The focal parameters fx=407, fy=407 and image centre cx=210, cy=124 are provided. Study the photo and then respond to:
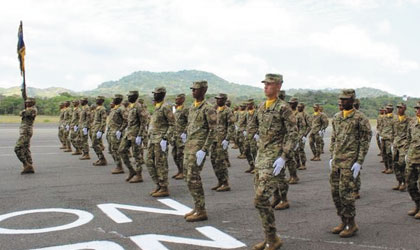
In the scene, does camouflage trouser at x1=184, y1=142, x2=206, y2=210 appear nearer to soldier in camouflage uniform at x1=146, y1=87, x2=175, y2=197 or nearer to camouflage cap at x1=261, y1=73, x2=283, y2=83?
soldier in camouflage uniform at x1=146, y1=87, x2=175, y2=197

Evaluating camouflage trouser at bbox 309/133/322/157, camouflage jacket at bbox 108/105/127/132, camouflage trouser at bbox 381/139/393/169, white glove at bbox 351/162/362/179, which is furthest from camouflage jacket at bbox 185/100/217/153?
camouflage trouser at bbox 309/133/322/157

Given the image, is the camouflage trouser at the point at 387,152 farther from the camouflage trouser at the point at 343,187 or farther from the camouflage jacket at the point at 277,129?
the camouflage jacket at the point at 277,129

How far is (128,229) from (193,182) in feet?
4.14

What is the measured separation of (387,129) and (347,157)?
6615 mm

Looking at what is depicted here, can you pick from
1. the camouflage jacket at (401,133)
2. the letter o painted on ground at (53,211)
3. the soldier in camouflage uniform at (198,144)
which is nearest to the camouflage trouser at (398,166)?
the camouflage jacket at (401,133)

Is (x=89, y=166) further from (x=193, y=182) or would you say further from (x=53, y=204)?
(x=193, y=182)

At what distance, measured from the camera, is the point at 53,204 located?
7566 mm

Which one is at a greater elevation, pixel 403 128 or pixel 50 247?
pixel 403 128

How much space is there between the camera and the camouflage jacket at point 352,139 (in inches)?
233

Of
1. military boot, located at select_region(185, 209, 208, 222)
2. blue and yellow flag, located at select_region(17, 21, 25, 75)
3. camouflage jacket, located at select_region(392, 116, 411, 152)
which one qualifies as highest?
blue and yellow flag, located at select_region(17, 21, 25, 75)

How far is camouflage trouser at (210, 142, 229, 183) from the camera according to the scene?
9.21 meters

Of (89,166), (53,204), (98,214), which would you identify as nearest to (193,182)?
(98,214)

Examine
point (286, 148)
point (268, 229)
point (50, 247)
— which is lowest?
point (50, 247)

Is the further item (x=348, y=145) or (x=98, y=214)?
(x=98, y=214)
